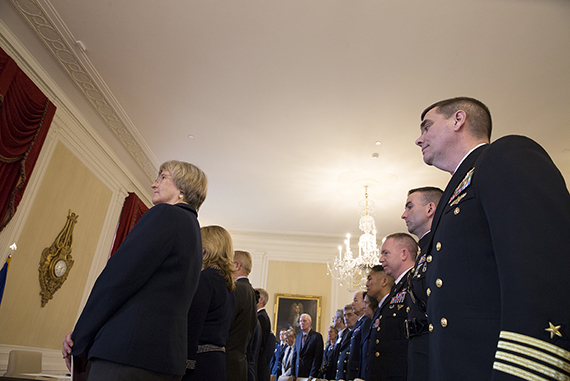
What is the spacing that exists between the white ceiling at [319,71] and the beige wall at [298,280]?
4074mm

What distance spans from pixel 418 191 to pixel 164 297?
5.95 feet

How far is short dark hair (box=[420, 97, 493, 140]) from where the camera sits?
132cm

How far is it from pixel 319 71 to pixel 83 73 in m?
2.93

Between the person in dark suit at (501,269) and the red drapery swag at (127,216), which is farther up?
the red drapery swag at (127,216)

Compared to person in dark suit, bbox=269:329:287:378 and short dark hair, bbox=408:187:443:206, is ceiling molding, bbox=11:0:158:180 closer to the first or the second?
short dark hair, bbox=408:187:443:206

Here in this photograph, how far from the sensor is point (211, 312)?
207 cm

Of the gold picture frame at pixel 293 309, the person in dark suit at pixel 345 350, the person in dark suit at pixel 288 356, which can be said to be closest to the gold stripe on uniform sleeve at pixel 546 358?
the person in dark suit at pixel 345 350

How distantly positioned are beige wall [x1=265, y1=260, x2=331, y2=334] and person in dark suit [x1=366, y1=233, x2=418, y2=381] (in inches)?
279

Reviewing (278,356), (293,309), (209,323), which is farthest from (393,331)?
(293,309)

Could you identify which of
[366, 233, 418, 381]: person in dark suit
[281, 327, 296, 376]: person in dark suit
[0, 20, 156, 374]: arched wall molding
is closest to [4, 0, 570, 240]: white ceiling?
[0, 20, 156, 374]: arched wall molding

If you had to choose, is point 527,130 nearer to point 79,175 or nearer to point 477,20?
point 477,20

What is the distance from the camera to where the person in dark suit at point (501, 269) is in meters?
0.70

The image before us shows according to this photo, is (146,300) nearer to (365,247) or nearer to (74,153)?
(74,153)

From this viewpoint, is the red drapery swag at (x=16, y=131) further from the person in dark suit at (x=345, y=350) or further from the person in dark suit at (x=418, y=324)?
the person in dark suit at (x=345, y=350)
